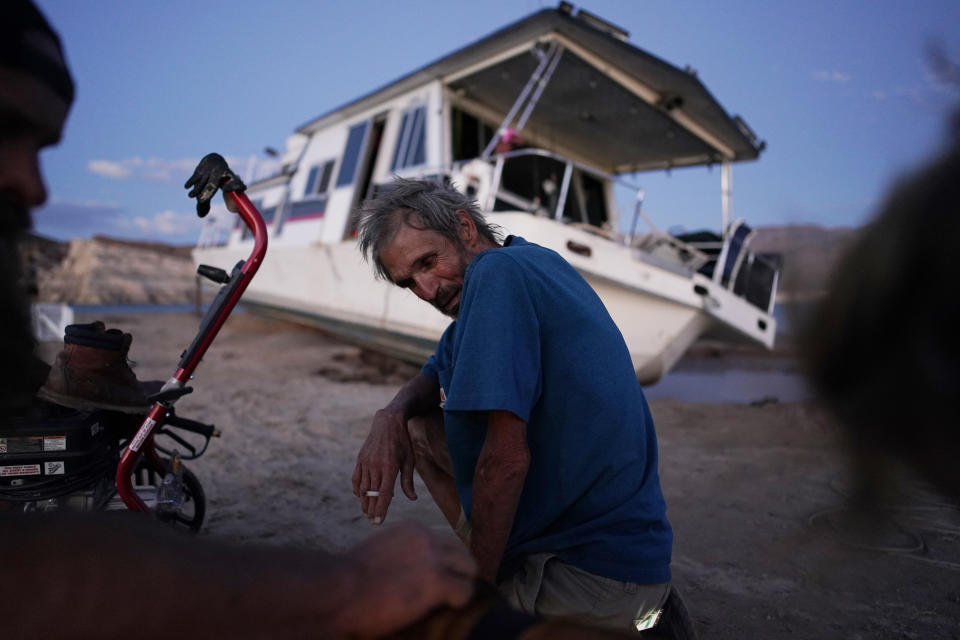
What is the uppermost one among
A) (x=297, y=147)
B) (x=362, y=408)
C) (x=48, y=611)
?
(x=297, y=147)

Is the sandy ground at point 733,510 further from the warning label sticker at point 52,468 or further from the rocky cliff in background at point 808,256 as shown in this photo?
the warning label sticker at point 52,468

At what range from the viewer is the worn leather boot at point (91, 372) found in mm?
1999

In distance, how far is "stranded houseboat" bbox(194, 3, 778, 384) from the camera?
6.11 metres

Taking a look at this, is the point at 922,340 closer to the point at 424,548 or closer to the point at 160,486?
the point at 424,548

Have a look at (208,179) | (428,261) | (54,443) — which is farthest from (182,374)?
(428,261)

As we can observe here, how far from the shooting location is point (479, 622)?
2.17 ft

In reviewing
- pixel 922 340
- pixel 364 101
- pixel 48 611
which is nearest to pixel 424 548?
pixel 48 611

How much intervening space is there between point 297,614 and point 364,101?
899 cm

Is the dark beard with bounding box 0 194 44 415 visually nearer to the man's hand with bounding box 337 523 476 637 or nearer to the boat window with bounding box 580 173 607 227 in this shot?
the man's hand with bounding box 337 523 476 637

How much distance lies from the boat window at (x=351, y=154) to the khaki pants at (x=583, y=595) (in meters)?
8.01

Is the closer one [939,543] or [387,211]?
[387,211]

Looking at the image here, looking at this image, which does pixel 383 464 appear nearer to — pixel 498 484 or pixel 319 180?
pixel 498 484

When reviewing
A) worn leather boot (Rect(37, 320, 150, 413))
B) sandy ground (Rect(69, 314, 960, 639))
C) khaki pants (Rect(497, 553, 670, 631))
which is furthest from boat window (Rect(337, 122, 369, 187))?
khaki pants (Rect(497, 553, 670, 631))

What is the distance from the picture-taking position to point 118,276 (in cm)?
3100
